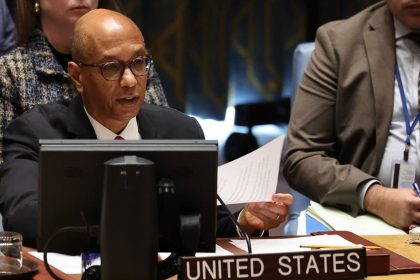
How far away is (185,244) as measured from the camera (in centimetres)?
178

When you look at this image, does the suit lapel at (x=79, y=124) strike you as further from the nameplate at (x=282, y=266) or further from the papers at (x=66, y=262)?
the nameplate at (x=282, y=266)

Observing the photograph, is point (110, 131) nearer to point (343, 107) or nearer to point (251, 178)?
point (251, 178)

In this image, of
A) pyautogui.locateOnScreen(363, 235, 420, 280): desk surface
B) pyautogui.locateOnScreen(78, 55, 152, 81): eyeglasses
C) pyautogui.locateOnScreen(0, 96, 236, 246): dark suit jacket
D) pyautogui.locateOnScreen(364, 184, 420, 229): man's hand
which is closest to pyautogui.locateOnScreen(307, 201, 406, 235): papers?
pyautogui.locateOnScreen(364, 184, 420, 229): man's hand

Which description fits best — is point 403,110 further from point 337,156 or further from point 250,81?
point 250,81

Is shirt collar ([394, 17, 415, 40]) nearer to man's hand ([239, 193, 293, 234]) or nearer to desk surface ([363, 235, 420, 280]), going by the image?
desk surface ([363, 235, 420, 280])

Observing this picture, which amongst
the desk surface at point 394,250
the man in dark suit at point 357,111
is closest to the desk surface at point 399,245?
the desk surface at point 394,250

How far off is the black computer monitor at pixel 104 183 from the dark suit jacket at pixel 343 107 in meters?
1.32

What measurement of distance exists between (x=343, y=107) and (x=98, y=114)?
3.64 ft

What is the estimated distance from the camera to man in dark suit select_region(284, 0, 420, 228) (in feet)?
9.95

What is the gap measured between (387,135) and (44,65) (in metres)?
1.25

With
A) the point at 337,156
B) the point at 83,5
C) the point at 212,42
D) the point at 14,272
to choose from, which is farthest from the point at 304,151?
the point at 212,42

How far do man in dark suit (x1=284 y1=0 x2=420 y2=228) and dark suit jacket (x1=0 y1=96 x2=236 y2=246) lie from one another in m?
0.68

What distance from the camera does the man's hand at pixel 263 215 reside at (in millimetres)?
2199

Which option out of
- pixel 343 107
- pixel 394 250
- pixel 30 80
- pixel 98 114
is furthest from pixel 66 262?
pixel 343 107
